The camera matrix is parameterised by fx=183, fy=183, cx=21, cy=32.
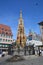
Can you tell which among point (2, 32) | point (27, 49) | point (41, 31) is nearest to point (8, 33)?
point (2, 32)

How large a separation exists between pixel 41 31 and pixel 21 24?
12888mm

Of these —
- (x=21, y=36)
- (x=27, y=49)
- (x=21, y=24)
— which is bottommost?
(x=27, y=49)

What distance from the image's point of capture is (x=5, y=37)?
335 ft

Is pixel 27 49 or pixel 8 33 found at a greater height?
pixel 8 33

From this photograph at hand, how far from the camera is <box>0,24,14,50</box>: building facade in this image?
3913 inches

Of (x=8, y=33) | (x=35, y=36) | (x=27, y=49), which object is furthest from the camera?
(x=35, y=36)

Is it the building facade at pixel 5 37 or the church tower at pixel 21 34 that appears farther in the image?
the church tower at pixel 21 34

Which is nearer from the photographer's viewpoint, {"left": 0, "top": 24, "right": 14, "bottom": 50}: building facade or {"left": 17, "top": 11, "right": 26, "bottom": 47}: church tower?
{"left": 0, "top": 24, "right": 14, "bottom": 50}: building facade

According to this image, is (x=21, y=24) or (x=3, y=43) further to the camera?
(x=21, y=24)

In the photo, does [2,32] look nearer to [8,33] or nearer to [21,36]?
[8,33]

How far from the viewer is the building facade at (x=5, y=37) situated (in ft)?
326

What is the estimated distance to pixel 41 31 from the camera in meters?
106

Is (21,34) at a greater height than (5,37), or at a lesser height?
greater

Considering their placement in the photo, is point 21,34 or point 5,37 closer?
point 5,37
